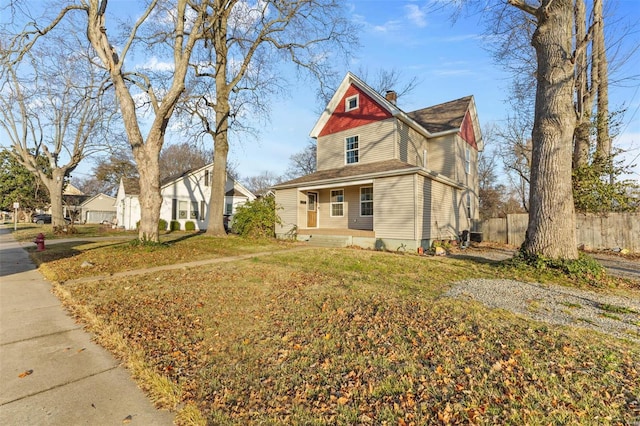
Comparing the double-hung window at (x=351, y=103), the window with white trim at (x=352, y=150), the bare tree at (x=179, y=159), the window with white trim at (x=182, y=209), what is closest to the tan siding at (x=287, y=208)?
the window with white trim at (x=352, y=150)

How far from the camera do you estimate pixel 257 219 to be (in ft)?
51.5

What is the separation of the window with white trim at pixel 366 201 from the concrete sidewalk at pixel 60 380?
1182cm

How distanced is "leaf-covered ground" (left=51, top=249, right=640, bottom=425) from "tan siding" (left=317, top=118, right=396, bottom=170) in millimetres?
10239

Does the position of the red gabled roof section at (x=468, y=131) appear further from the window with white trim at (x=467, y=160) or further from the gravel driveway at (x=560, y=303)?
the gravel driveway at (x=560, y=303)

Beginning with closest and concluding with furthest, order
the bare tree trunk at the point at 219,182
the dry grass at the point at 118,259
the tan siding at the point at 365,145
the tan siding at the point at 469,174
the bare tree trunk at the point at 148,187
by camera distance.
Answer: the dry grass at the point at 118,259
the bare tree trunk at the point at 148,187
the tan siding at the point at 365,145
the bare tree trunk at the point at 219,182
the tan siding at the point at 469,174

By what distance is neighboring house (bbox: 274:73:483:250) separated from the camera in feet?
39.0

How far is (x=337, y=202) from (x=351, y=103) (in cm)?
577

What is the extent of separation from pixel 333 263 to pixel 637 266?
32.6 feet

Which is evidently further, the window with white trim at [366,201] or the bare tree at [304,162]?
the bare tree at [304,162]

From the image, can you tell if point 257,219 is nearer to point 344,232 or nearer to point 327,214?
point 327,214

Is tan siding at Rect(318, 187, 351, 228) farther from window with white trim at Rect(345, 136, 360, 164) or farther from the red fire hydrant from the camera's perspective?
the red fire hydrant

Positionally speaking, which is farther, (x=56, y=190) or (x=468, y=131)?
(x=56, y=190)

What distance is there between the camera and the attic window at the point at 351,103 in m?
15.9

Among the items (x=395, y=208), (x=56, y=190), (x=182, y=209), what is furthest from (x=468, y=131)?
(x=56, y=190)
